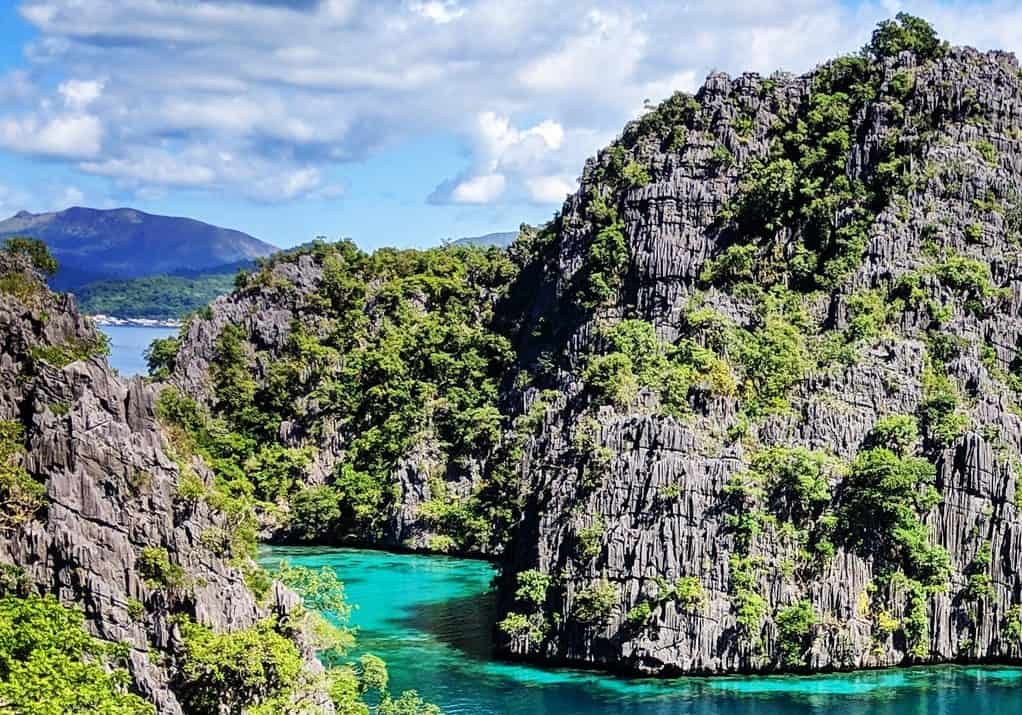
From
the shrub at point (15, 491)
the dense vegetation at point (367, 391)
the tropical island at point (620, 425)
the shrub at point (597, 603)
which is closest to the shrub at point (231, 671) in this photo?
the tropical island at point (620, 425)

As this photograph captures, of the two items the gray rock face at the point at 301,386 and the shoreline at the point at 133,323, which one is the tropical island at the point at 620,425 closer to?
the gray rock face at the point at 301,386

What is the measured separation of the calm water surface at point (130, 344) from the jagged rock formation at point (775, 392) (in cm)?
4441

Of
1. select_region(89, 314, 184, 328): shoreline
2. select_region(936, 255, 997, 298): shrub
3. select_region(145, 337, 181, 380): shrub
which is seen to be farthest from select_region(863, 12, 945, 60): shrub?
select_region(89, 314, 184, 328): shoreline

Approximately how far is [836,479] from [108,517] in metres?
27.0

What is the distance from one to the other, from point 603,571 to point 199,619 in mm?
18238

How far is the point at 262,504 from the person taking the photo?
79.0 meters

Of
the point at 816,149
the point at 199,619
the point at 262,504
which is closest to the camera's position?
the point at 199,619

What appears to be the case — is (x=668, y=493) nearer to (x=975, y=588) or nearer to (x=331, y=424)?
(x=975, y=588)

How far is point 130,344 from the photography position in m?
164

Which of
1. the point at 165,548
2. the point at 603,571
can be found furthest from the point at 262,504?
the point at 165,548

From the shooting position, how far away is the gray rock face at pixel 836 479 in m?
51.9

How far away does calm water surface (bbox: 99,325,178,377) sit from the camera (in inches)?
5036

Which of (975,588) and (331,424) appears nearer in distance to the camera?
(975,588)

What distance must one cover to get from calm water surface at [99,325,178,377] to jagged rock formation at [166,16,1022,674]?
44.4 meters
